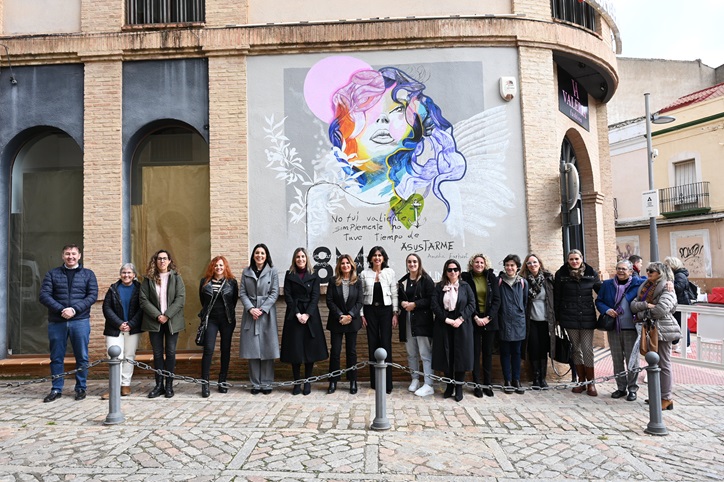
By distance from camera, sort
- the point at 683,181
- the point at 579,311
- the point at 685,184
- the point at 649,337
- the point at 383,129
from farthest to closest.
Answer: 1. the point at 683,181
2. the point at 685,184
3. the point at 383,129
4. the point at 579,311
5. the point at 649,337

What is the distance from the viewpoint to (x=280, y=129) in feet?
28.6

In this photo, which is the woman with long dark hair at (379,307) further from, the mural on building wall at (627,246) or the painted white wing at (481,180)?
the mural on building wall at (627,246)

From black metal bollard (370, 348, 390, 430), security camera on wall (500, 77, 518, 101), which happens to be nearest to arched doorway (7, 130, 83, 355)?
black metal bollard (370, 348, 390, 430)

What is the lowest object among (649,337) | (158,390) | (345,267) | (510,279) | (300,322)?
(158,390)

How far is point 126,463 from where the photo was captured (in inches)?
189

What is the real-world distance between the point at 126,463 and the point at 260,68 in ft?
20.9

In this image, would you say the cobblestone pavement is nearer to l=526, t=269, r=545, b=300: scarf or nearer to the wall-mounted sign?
l=526, t=269, r=545, b=300: scarf

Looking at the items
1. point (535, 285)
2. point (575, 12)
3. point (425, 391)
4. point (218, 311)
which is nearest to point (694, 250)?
point (575, 12)

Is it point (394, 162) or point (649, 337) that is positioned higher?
point (394, 162)

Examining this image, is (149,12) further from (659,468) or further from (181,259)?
(659,468)

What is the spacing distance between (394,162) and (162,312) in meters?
4.25

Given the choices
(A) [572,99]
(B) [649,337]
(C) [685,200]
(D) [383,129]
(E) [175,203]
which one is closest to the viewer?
(B) [649,337]

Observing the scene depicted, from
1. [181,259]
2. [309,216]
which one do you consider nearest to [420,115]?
[309,216]

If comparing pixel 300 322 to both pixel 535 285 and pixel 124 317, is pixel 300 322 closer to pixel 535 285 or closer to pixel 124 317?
pixel 124 317
